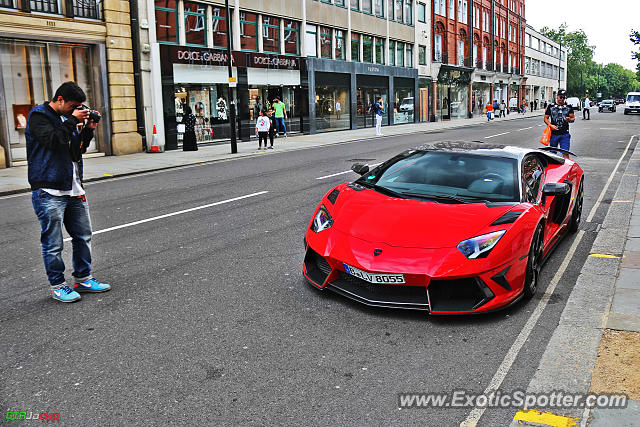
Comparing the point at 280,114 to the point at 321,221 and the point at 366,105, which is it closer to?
the point at 366,105

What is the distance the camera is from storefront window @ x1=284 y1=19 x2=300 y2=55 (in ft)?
106

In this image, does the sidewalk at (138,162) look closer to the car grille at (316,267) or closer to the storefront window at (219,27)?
the storefront window at (219,27)

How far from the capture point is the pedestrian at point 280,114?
28964mm

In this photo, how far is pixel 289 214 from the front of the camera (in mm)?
A: 9164

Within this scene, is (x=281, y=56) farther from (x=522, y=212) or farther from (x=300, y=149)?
(x=522, y=212)

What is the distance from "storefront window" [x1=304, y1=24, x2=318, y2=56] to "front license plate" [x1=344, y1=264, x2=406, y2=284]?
30.7 m

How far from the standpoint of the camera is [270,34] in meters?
30.9

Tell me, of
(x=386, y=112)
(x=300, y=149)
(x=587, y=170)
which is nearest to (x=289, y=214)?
(x=587, y=170)

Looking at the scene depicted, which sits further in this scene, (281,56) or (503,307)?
(281,56)

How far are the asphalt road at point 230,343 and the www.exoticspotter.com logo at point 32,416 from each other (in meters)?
0.04

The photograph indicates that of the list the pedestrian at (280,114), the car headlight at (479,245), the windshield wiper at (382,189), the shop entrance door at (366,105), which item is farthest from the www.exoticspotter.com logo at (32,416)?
the shop entrance door at (366,105)

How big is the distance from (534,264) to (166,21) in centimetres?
2271

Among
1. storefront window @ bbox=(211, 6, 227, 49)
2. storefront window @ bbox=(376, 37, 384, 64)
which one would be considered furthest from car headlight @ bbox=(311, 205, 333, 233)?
storefront window @ bbox=(376, 37, 384, 64)

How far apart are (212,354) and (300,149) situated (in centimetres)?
1973
